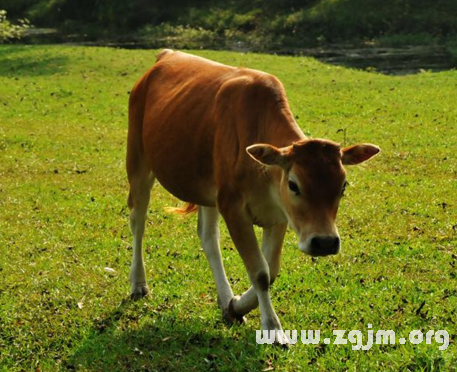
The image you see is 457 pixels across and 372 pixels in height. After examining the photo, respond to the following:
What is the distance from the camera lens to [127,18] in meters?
62.2

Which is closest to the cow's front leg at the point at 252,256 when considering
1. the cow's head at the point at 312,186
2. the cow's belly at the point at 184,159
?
the cow's belly at the point at 184,159

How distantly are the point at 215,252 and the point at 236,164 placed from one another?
1486 millimetres

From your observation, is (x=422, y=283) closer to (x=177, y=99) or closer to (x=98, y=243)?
(x=177, y=99)

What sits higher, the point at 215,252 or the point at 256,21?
the point at 215,252

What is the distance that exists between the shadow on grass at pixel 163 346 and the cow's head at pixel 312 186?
1.22 m

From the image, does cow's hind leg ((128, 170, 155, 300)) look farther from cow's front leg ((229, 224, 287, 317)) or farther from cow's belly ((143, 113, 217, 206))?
cow's front leg ((229, 224, 287, 317))

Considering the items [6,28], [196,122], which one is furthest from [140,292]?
[6,28]

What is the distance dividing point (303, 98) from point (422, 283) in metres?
14.5

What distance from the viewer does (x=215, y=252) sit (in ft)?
24.8

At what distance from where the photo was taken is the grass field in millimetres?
6383

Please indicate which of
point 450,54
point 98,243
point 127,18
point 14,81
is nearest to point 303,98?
point 14,81

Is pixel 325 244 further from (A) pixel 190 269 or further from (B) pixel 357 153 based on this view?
(A) pixel 190 269

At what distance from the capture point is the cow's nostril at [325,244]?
5320mm

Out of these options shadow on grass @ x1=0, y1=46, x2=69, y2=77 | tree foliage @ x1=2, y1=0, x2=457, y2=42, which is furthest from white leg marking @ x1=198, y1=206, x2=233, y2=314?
tree foliage @ x1=2, y1=0, x2=457, y2=42
